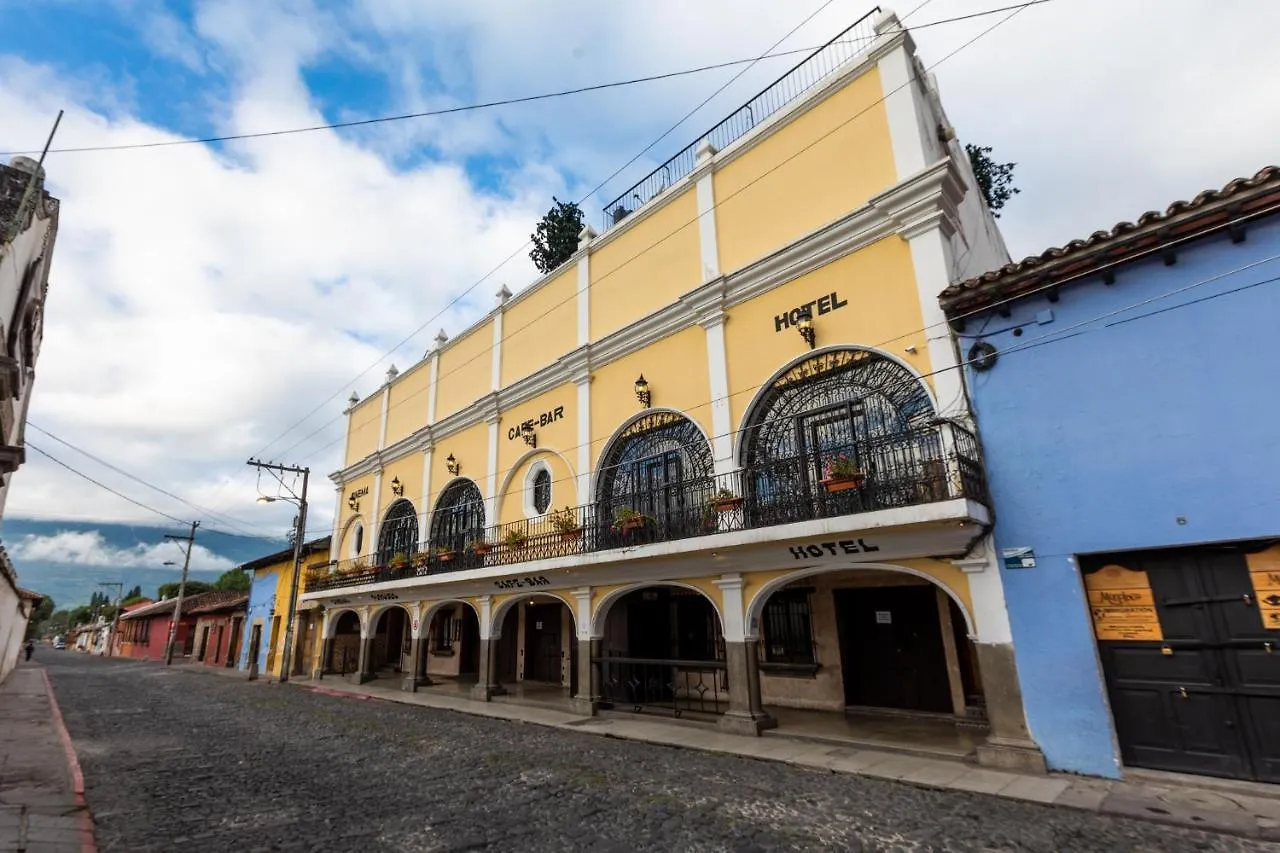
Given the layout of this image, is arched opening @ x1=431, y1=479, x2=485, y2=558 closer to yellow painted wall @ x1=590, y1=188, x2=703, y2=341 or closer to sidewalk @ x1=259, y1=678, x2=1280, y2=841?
yellow painted wall @ x1=590, y1=188, x2=703, y2=341

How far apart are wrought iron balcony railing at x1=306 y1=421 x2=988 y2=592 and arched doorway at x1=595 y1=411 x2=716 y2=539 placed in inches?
1.1

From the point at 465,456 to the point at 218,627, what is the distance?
83.8ft

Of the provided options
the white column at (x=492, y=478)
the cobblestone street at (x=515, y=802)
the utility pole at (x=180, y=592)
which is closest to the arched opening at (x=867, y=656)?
the cobblestone street at (x=515, y=802)

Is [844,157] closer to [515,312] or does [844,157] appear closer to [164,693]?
[515,312]

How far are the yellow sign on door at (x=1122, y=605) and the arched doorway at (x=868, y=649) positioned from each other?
2.91 metres

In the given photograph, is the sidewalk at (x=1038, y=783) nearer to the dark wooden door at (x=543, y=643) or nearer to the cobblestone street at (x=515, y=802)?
the cobblestone street at (x=515, y=802)

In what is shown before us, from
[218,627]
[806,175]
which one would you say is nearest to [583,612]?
[806,175]

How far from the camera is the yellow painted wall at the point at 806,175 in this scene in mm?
9664

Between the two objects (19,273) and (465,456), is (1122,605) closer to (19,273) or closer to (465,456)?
(19,273)

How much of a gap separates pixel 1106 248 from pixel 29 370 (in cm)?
1497

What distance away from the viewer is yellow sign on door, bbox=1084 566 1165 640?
667 centimetres

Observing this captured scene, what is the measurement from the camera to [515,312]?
16.8 meters

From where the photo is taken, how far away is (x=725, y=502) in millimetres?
9516

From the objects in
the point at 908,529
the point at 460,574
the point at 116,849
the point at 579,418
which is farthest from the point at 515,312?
the point at 116,849
